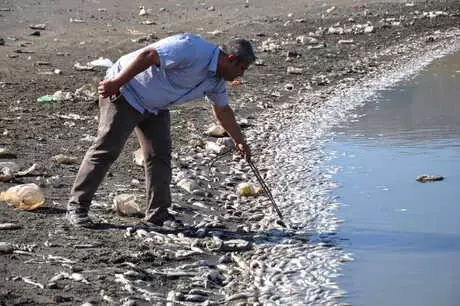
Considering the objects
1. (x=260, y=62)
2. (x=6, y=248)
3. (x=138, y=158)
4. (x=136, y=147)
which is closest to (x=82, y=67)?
(x=260, y=62)

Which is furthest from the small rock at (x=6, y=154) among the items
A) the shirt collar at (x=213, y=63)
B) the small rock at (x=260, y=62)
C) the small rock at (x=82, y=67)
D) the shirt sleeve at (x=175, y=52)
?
the small rock at (x=260, y=62)

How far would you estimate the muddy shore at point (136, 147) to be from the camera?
522 centimetres

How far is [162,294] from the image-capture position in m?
5.06

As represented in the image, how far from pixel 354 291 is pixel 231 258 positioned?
85 cm

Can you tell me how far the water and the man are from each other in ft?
3.86

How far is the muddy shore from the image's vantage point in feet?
17.1

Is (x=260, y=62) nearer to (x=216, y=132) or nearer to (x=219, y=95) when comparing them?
(x=216, y=132)

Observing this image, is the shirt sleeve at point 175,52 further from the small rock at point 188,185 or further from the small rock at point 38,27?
the small rock at point 38,27

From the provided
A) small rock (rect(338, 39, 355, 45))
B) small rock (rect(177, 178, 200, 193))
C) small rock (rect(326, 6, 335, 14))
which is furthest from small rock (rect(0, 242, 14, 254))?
small rock (rect(326, 6, 335, 14))

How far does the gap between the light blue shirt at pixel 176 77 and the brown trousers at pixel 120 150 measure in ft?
0.36

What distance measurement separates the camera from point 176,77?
5895 mm

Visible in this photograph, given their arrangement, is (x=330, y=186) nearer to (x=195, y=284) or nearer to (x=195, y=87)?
(x=195, y=87)

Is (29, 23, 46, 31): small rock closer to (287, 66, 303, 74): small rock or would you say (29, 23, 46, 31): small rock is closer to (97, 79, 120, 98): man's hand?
(287, 66, 303, 74): small rock

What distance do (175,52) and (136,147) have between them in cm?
343
